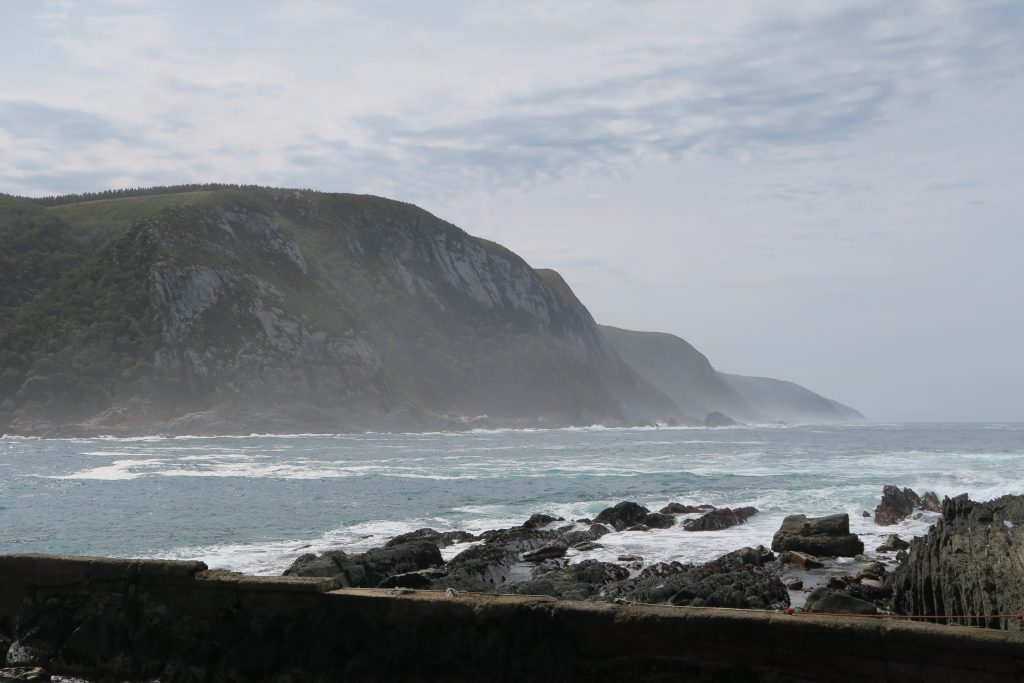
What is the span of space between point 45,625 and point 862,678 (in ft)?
23.9

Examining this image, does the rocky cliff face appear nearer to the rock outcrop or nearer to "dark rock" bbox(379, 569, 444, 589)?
the rock outcrop

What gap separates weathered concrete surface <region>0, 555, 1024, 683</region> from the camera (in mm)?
6102

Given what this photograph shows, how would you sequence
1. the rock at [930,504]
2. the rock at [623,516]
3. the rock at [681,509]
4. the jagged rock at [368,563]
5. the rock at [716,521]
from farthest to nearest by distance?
the rock at [681,509]
the rock at [930,504]
the rock at [623,516]
the rock at [716,521]
the jagged rock at [368,563]

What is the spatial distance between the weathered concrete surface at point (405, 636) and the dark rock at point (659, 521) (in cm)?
1581

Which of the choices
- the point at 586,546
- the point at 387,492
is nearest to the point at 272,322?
the point at 387,492

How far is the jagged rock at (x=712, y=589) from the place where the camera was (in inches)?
466

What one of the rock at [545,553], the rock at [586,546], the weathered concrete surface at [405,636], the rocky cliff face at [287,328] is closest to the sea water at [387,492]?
the rock at [586,546]

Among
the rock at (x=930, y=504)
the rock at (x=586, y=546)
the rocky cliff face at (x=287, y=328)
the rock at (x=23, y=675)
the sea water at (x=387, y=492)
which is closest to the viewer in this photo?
the rock at (x=23, y=675)

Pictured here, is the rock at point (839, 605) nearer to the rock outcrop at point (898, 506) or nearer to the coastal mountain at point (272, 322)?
the rock outcrop at point (898, 506)

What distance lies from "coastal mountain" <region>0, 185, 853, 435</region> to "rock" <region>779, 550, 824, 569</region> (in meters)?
70.7

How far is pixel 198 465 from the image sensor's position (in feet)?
141

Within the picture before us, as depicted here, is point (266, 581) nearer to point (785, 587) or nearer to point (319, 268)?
point (785, 587)

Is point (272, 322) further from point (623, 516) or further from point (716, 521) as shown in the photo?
point (716, 521)

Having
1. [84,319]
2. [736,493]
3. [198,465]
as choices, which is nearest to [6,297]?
[84,319]
